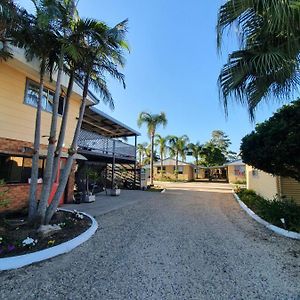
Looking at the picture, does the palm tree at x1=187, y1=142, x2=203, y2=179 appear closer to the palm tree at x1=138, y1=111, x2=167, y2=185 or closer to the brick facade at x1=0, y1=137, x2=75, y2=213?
the palm tree at x1=138, y1=111, x2=167, y2=185

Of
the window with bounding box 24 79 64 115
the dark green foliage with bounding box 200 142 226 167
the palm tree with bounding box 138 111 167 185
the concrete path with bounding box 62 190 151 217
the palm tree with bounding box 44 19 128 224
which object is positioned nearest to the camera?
the palm tree with bounding box 44 19 128 224

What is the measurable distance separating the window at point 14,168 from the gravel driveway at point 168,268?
4267 mm

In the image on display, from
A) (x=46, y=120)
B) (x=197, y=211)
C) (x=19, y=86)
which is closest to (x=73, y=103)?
(x=46, y=120)

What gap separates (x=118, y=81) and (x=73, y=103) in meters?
4.76

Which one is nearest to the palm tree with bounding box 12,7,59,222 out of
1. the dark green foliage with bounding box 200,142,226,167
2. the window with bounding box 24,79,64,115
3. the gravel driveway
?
the window with bounding box 24,79,64,115

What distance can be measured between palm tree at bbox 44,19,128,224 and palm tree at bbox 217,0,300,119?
3989mm

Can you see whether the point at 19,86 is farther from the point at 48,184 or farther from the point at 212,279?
the point at 212,279

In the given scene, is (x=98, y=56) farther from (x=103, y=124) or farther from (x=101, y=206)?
(x=103, y=124)

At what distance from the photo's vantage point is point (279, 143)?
7059 mm

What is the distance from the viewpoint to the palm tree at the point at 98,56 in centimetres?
680

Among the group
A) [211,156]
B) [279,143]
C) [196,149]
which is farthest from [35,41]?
[211,156]

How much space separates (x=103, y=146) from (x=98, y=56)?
8.64m

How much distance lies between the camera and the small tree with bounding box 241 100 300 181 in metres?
6.82

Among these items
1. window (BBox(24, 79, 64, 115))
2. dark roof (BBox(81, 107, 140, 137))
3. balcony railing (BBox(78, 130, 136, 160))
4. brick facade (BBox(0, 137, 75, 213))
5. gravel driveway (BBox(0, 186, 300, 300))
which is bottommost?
gravel driveway (BBox(0, 186, 300, 300))
